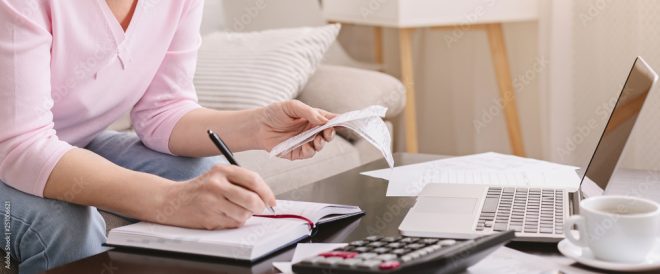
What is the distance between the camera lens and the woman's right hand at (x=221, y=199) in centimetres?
86

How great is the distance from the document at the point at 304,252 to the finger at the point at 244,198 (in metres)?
0.06

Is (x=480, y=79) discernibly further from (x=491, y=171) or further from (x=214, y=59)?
(x=491, y=171)

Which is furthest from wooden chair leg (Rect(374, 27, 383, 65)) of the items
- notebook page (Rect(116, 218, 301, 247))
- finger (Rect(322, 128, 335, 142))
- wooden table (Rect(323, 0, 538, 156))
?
notebook page (Rect(116, 218, 301, 247))

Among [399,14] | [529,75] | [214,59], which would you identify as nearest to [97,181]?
[214,59]

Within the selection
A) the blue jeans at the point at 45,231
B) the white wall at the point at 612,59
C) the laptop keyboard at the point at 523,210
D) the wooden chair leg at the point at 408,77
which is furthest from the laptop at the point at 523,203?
the wooden chair leg at the point at 408,77

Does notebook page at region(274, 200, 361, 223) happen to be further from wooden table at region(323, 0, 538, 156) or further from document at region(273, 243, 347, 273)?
wooden table at region(323, 0, 538, 156)

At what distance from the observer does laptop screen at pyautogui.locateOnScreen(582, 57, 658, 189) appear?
900 mm

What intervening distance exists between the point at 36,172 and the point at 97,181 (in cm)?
8

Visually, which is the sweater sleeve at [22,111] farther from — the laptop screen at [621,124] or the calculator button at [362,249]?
the laptop screen at [621,124]

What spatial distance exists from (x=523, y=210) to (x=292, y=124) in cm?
33

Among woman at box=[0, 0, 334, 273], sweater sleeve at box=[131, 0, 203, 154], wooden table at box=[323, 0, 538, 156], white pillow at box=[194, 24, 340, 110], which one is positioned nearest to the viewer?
woman at box=[0, 0, 334, 273]

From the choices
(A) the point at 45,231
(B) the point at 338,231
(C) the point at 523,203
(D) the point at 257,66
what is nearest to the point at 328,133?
(B) the point at 338,231

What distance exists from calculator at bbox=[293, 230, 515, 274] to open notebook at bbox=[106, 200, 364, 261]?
0.32 ft

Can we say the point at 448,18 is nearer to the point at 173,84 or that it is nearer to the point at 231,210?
the point at 173,84
